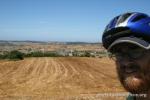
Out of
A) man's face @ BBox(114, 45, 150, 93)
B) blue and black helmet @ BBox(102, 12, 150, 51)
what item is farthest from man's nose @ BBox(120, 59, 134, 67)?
blue and black helmet @ BBox(102, 12, 150, 51)

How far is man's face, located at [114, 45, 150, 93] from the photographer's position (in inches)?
56.2

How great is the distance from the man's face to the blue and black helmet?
2.1 inches

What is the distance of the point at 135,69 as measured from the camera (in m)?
1.44

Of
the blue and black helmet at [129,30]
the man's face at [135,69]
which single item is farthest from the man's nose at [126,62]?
the blue and black helmet at [129,30]

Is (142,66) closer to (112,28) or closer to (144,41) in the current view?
(144,41)

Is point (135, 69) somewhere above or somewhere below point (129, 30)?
below

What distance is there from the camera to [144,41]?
144 centimetres

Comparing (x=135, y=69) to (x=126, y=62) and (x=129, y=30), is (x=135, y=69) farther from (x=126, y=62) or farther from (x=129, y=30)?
(x=129, y=30)

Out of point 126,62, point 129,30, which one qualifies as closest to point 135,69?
point 126,62

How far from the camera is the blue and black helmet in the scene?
1444 millimetres

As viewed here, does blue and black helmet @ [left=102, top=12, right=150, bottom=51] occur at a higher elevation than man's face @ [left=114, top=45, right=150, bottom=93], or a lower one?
higher

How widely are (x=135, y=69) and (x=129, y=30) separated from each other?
0.66ft

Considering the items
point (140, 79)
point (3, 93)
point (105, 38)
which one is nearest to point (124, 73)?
point (140, 79)

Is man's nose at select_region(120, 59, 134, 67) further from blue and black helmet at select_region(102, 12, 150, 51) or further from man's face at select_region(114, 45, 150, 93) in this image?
blue and black helmet at select_region(102, 12, 150, 51)
